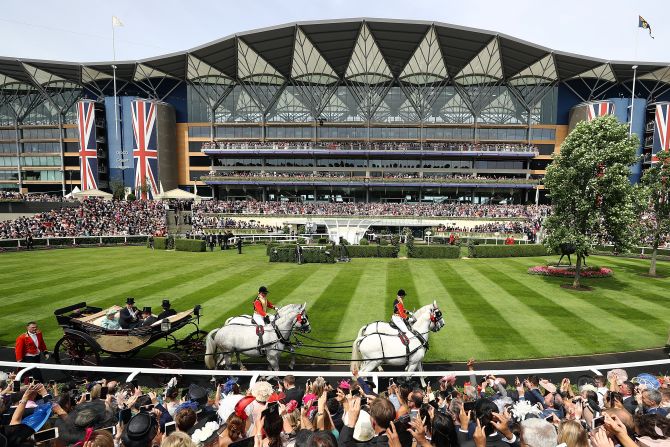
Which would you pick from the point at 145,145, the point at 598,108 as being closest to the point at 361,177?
the point at 145,145

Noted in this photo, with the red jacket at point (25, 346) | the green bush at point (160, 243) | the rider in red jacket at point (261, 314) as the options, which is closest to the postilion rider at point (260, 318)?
the rider in red jacket at point (261, 314)

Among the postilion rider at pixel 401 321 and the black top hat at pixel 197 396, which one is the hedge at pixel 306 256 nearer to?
the postilion rider at pixel 401 321

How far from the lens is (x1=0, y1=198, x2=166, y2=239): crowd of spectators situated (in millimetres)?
37031

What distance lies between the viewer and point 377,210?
184ft

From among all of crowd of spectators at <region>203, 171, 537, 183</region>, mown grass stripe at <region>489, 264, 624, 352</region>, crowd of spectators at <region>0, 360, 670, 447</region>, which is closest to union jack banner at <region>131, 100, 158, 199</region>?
crowd of spectators at <region>203, 171, 537, 183</region>

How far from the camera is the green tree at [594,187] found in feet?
59.7

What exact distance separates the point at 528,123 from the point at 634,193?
5351cm

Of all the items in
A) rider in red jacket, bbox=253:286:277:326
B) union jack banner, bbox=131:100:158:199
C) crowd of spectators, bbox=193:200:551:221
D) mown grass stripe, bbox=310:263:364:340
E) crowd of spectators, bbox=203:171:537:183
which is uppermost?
union jack banner, bbox=131:100:158:199

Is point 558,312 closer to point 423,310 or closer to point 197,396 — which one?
point 423,310

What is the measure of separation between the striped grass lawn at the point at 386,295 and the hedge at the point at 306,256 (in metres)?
1.21

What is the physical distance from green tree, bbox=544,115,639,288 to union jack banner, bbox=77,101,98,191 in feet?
252

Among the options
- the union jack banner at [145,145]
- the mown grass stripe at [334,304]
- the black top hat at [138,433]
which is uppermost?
the union jack banner at [145,145]

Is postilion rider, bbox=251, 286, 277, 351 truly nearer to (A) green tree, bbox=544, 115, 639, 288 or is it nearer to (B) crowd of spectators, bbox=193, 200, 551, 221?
(A) green tree, bbox=544, 115, 639, 288

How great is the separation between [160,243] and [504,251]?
31768mm
